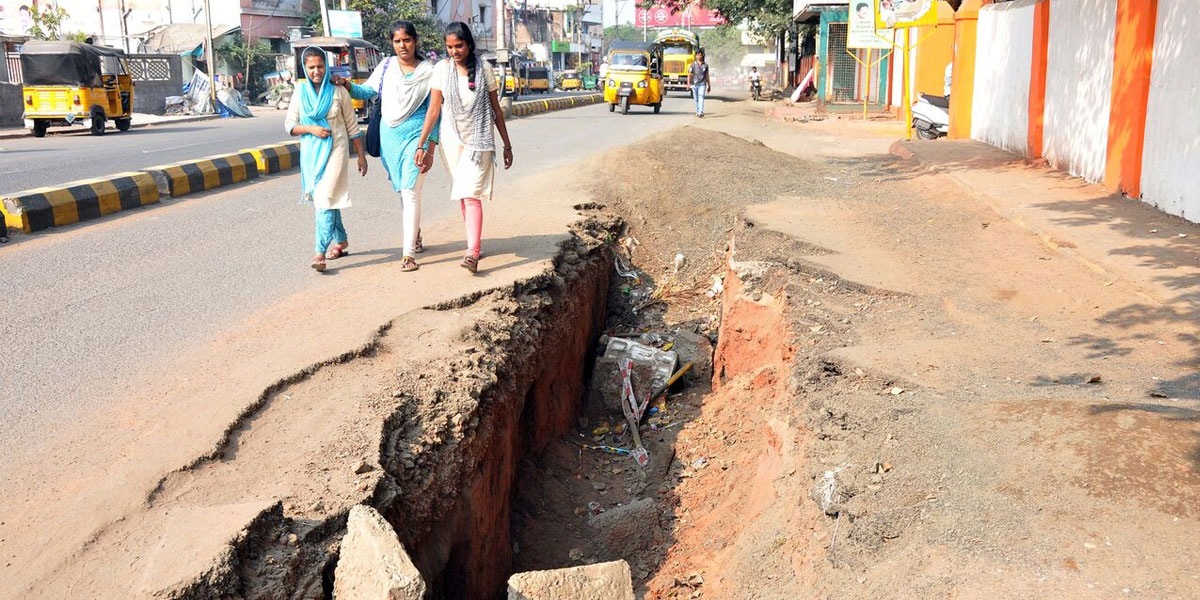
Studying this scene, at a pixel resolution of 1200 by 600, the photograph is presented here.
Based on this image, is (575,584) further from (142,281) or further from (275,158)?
(275,158)

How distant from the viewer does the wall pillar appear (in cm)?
1659

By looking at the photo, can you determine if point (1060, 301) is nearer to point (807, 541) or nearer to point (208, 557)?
point (807, 541)

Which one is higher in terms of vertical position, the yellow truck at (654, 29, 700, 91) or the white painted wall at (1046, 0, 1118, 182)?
the yellow truck at (654, 29, 700, 91)

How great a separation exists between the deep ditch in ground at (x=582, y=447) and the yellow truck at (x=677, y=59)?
34079mm

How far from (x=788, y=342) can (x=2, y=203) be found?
6.83 metres

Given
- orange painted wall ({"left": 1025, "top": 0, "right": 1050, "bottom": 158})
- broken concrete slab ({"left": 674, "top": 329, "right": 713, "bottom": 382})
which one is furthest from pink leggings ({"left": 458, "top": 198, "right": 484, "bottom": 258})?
orange painted wall ({"left": 1025, "top": 0, "right": 1050, "bottom": 158})

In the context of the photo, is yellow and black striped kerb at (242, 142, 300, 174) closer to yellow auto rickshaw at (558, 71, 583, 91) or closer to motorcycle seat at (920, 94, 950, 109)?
motorcycle seat at (920, 94, 950, 109)

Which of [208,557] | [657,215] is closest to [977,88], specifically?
[657,215]

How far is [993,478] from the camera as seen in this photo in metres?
3.68

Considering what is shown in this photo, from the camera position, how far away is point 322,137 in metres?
6.66

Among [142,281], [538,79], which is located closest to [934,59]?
[142,281]

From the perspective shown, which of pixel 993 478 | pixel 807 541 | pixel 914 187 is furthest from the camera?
pixel 914 187

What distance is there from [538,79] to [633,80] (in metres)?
25.7

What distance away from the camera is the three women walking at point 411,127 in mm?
6293
